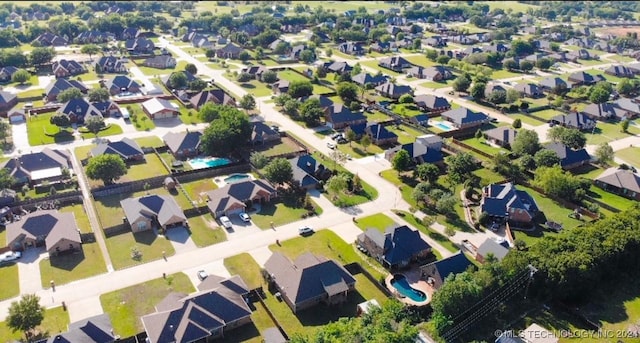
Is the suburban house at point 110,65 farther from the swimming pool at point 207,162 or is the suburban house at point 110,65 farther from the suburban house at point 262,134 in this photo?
the swimming pool at point 207,162

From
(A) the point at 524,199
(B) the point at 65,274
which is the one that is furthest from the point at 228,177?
(A) the point at 524,199

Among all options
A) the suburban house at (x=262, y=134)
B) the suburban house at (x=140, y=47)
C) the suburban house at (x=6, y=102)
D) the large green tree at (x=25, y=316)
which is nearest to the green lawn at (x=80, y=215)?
the large green tree at (x=25, y=316)

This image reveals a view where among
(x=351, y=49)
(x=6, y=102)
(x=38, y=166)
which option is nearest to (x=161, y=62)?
(x=6, y=102)

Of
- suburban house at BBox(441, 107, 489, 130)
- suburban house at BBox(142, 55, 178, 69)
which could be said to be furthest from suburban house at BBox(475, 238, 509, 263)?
suburban house at BBox(142, 55, 178, 69)

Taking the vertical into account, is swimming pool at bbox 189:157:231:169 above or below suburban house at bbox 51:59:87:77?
below

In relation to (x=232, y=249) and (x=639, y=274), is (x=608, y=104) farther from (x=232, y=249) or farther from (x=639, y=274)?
(x=232, y=249)

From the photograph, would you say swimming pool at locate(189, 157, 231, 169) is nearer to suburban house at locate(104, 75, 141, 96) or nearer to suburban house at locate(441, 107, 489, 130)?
suburban house at locate(104, 75, 141, 96)

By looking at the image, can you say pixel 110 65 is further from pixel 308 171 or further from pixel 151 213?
pixel 151 213

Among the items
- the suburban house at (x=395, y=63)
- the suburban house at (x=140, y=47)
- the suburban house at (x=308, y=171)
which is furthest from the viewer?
the suburban house at (x=140, y=47)
